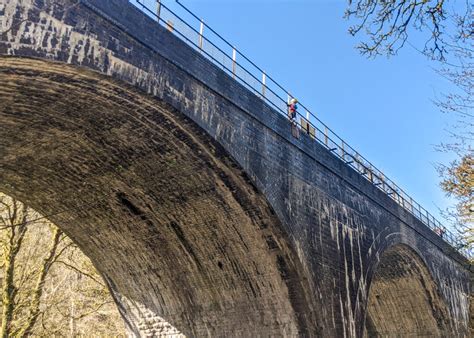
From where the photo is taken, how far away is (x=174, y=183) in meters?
10.3

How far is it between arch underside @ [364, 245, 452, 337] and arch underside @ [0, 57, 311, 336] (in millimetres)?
8439

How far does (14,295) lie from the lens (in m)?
13.4

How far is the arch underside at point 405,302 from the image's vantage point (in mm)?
19172

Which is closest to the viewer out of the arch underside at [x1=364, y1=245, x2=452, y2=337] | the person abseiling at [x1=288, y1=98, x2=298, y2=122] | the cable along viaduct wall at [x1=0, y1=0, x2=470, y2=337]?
the cable along viaduct wall at [x1=0, y1=0, x2=470, y2=337]

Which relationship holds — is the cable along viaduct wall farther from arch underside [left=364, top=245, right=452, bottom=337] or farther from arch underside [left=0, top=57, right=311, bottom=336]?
arch underside [left=364, top=245, right=452, bottom=337]

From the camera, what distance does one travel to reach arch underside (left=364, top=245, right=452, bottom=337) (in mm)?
19172

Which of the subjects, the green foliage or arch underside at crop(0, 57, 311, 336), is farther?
the green foliage

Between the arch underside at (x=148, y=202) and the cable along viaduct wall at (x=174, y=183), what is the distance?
3 centimetres

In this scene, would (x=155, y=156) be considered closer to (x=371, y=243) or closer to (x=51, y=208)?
(x=51, y=208)

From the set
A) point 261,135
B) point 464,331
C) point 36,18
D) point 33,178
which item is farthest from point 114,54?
point 464,331

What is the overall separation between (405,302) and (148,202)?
14086 mm

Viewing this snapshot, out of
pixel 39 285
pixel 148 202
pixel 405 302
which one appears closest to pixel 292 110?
pixel 148 202

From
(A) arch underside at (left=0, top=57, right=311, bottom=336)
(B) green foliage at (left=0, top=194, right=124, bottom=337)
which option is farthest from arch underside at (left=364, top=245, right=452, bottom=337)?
(B) green foliage at (left=0, top=194, right=124, bottom=337)

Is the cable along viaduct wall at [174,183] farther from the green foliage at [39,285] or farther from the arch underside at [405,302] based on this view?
the arch underside at [405,302]
